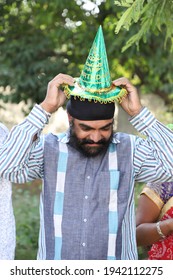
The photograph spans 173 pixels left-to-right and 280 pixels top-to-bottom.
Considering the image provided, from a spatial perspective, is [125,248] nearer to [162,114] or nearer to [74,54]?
[74,54]

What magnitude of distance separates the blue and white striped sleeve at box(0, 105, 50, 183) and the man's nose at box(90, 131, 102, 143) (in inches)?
9.3

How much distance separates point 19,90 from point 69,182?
4.78m

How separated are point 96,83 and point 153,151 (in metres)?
0.46

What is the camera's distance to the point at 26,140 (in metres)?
3.54

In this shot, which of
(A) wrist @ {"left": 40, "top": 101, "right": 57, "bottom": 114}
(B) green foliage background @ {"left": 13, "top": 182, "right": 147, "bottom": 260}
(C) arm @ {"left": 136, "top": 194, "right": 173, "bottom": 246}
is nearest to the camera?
(A) wrist @ {"left": 40, "top": 101, "right": 57, "bottom": 114}

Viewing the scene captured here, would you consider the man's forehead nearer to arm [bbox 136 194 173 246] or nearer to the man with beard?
Result: the man with beard

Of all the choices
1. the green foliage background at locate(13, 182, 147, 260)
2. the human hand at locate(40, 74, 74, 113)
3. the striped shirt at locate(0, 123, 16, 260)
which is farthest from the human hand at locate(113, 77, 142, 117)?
the green foliage background at locate(13, 182, 147, 260)

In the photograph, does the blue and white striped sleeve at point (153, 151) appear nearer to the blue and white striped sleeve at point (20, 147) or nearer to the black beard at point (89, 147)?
the black beard at point (89, 147)

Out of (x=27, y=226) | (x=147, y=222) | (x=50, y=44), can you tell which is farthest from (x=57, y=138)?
(x=50, y=44)

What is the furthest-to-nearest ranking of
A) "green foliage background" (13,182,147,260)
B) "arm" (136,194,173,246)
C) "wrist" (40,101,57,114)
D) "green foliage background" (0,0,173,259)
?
"green foliage background" (0,0,173,259) < "green foliage background" (13,182,147,260) < "arm" (136,194,173,246) < "wrist" (40,101,57,114)

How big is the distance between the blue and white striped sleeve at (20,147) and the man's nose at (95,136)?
237 mm

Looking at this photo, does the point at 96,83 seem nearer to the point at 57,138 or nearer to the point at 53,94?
the point at 53,94

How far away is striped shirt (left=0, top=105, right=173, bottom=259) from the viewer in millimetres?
3553
